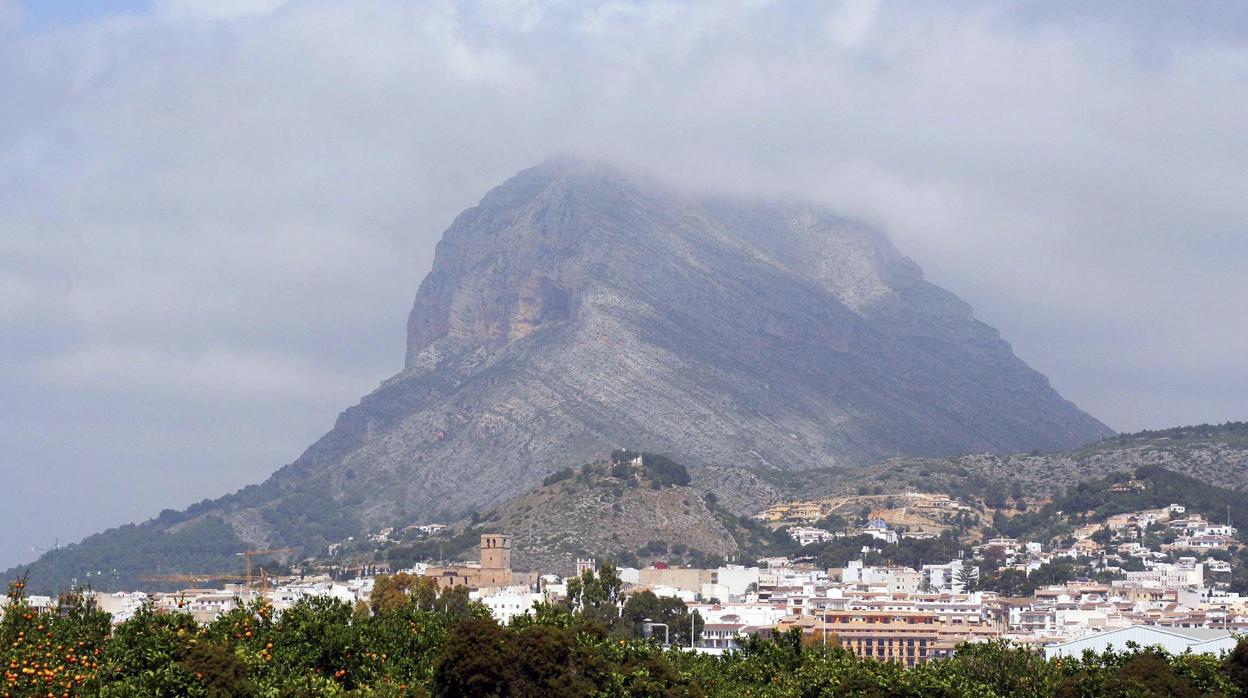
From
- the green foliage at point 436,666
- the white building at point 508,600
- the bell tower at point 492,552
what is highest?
the bell tower at point 492,552

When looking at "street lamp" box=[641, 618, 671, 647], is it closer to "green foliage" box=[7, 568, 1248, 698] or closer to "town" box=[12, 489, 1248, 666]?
"town" box=[12, 489, 1248, 666]

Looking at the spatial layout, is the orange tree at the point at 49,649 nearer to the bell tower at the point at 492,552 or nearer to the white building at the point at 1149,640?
the white building at the point at 1149,640

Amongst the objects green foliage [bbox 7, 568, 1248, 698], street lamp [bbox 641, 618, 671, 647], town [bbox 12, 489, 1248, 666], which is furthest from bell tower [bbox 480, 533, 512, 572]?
green foliage [bbox 7, 568, 1248, 698]

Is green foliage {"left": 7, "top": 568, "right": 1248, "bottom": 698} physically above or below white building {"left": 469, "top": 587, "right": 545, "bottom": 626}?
below

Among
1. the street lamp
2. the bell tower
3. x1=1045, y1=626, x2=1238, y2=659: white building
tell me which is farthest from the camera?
the bell tower

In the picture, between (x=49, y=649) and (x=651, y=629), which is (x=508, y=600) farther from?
(x=49, y=649)

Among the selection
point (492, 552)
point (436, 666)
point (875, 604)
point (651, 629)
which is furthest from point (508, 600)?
point (436, 666)

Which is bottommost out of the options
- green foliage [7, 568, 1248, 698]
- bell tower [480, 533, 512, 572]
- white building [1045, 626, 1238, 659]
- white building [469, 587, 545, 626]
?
green foliage [7, 568, 1248, 698]

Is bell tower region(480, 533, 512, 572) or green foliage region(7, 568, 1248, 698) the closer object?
green foliage region(7, 568, 1248, 698)

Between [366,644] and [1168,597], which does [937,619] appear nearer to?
[1168,597]

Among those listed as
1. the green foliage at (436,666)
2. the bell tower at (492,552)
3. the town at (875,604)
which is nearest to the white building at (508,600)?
the town at (875,604)

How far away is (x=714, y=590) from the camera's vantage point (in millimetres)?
183750

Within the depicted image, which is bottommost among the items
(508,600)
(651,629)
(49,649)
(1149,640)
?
(49,649)

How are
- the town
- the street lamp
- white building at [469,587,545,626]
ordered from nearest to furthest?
the street lamp < the town < white building at [469,587,545,626]
